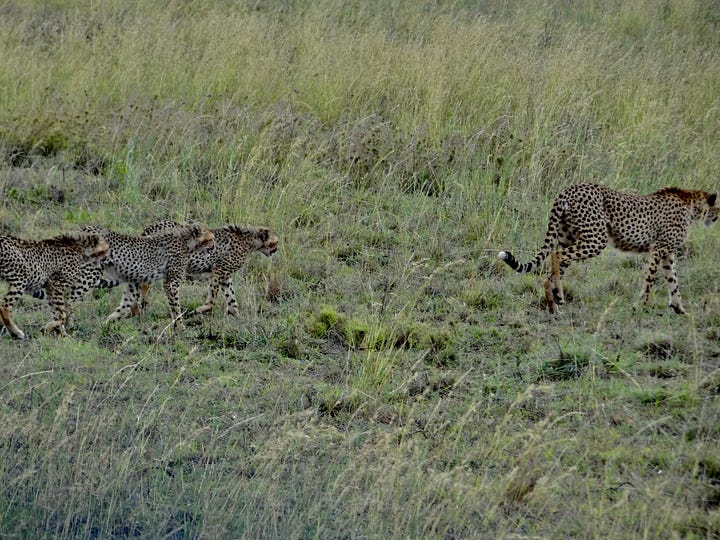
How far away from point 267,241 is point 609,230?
2.44 meters

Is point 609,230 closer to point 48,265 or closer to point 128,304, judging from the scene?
point 128,304

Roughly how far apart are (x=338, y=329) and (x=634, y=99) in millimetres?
5251

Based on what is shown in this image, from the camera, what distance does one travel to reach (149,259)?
7727 millimetres

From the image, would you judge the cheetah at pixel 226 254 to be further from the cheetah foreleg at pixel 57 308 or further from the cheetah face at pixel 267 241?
the cheetah foreleg at pixel 57 308

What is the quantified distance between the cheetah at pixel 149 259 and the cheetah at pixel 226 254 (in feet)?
0.34

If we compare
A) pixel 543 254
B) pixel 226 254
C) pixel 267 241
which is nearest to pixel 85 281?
pixel 226 254

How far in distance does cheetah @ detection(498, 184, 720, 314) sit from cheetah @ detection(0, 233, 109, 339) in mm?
2847

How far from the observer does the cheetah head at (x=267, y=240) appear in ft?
27.3

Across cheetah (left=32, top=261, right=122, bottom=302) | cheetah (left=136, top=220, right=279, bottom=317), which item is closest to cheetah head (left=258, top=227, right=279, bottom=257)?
cheetah (left=136, top=220, right=279, bottom=317)

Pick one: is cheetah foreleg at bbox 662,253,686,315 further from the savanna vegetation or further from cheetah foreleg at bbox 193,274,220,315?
cheetah foreleg at bbox 193,274,220,315

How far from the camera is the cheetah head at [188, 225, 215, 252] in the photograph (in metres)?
7.91

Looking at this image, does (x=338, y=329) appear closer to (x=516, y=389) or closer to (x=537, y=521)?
(x=516, y=389)

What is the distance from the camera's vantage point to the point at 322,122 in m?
11.0

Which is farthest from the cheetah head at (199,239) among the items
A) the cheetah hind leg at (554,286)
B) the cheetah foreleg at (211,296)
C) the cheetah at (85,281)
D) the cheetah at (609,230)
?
the cheetah hind leg at (554,286)
